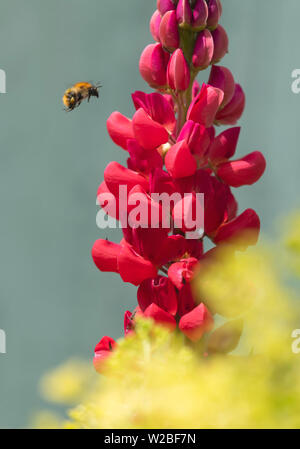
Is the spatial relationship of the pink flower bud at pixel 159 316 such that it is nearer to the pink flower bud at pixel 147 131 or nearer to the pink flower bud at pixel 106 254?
the pink flower bud at pixel 106 254

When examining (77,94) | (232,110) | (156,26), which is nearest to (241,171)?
(232,110)

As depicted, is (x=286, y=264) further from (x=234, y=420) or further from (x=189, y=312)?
(x=189, y=312)

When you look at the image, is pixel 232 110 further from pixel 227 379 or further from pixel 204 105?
pixel 227 379

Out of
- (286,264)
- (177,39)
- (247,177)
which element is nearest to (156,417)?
(286,264)

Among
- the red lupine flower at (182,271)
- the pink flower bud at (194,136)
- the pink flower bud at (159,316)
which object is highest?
the pink flower bud at (194,136)

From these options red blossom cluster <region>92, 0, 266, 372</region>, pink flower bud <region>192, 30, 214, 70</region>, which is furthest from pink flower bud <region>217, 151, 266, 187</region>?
pink flower bud <region>192, 30, 214, 70</region>

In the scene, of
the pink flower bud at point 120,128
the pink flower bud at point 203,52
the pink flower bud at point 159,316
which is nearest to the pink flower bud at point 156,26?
the pink flower bud at point 203,52

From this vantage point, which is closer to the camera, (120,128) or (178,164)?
(178,164)
